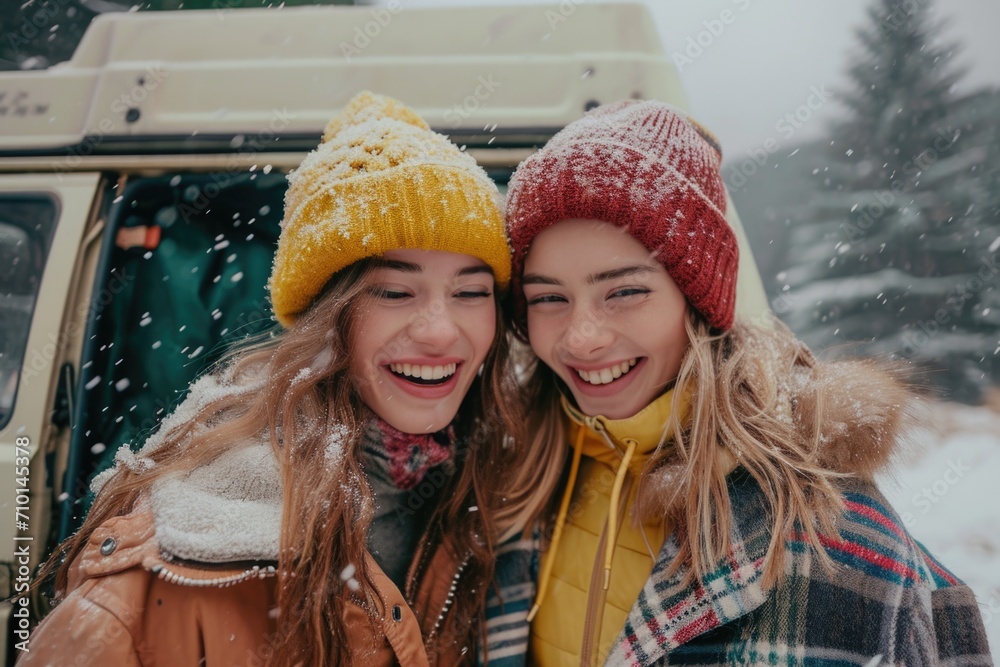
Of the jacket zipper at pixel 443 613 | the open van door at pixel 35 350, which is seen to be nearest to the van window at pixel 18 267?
the open van door at pixel 35 350

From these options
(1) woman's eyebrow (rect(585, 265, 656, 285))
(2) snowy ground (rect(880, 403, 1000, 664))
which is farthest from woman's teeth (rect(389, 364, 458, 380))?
(2) snowy ground (rect(880, 403, 1000, 664))

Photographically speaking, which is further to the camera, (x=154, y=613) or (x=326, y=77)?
(x=326, y=77)

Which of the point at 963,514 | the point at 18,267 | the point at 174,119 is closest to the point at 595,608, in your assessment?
the point at 174,119

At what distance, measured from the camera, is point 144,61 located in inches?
96.0

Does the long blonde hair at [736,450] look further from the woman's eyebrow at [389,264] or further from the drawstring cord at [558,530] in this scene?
the woman's eyebrow at [389,264]

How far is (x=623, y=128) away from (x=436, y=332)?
29.3 inches

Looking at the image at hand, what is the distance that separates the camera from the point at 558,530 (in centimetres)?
172

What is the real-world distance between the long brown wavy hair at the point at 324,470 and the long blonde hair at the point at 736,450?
493mm

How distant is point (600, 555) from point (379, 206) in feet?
3.53

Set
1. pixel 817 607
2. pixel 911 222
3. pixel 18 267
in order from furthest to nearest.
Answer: pixel 911 222 < pixel 18 267 < pixel 817 607

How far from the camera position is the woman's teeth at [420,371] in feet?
5.49

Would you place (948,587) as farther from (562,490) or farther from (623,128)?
(623,128)

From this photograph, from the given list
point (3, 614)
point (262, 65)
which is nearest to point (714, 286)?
point (262, 65)

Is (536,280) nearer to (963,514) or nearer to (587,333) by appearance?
(587,333)
